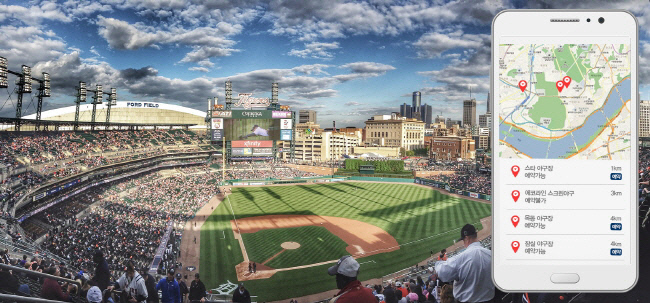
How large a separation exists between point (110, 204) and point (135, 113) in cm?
5995

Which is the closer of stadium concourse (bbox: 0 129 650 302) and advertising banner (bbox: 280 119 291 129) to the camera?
stadium concourse (bbox: 0 129 650 302)

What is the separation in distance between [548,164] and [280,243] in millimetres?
24066

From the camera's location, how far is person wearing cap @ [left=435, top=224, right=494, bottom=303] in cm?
328

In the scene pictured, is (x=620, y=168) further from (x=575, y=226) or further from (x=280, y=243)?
(x=280, y=243)

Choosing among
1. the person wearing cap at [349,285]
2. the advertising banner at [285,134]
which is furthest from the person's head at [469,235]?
the advertising banner at [285,134]

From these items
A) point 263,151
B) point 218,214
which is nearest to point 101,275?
point 218,214

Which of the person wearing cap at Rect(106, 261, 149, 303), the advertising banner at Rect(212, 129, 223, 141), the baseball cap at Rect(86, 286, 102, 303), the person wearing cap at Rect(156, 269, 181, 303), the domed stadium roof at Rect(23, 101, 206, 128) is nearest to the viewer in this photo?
the baseball cap at Rect(86, 286, 102, 303)

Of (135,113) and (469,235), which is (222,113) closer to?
(135,113)

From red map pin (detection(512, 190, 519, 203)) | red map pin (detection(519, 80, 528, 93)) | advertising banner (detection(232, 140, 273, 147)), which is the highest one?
advertising banner (detection(232, 140, 273, 147))

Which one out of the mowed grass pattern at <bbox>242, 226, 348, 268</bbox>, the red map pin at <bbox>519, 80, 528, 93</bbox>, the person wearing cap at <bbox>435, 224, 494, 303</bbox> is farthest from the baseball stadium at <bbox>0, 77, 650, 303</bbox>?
the red map pin at <bbox>519, 80, 528, 93</bbox>

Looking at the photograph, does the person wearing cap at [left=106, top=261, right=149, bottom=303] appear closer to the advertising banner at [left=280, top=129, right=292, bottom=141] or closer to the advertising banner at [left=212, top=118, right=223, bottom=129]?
the advertising banner at [left=212, top=118, right=223, bottom=129]

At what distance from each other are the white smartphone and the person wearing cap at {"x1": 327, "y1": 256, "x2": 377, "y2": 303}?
1.20 m

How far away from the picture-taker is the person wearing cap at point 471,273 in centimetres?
328

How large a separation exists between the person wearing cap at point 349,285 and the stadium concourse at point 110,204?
2746 millimetres
